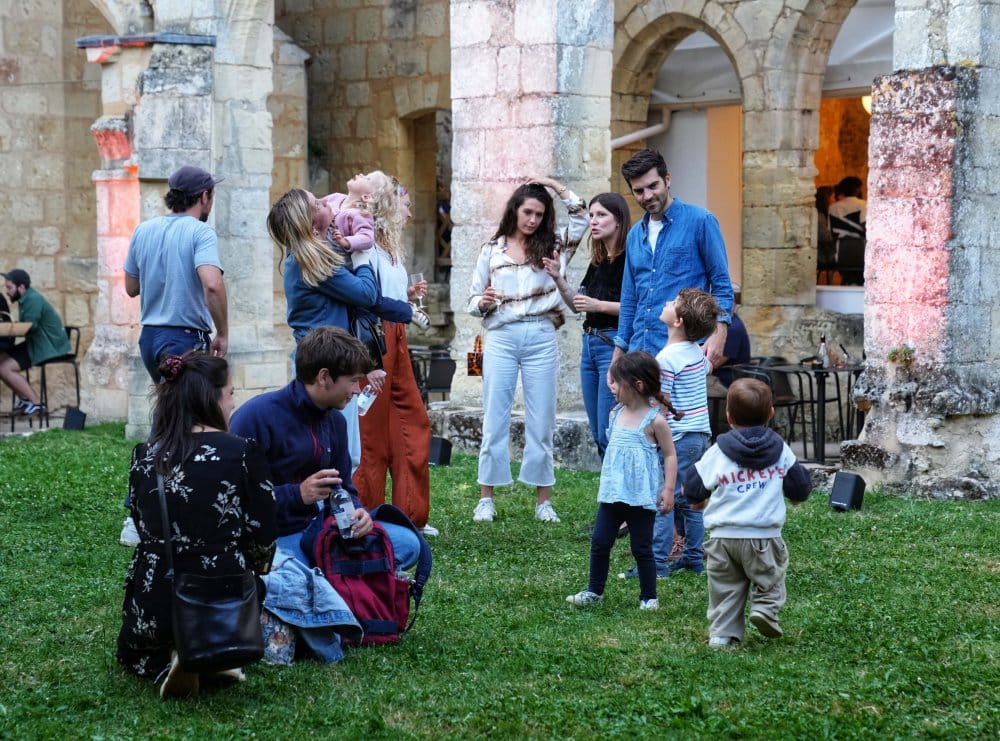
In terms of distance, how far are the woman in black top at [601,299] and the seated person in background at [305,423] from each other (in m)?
2.38

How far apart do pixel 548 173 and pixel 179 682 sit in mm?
5702

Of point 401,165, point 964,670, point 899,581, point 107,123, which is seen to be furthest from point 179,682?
point 401,165

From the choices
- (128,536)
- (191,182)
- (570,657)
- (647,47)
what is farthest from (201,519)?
(647,47)

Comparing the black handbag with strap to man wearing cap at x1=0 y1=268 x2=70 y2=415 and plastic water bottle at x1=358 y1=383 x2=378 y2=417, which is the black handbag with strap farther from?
man wearing cap at x1=0 y1=268 x2=70 y2=415

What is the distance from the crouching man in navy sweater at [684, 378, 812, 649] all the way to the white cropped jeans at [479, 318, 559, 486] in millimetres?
2610

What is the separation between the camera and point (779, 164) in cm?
1277

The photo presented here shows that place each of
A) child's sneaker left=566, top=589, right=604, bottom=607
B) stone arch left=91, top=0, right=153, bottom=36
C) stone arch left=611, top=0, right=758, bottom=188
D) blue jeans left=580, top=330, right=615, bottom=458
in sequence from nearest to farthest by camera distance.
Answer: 1. child's sneaker left=566, top=589, right=604, bottom=607
2. blue jeans left=580, top=330, right=615, bottom=458
3. stone arch left=91, top=0, right=153, bottom=36
4. stone arch left=611, top=0, right=758, bottom=188

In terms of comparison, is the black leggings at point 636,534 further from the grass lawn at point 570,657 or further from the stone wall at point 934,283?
the stone wall at point 934,283

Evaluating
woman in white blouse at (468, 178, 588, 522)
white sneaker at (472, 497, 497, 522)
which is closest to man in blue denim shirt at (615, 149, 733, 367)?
woman in white blouse at (468, 178, 588, 522)

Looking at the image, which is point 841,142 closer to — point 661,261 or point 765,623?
point 661,261

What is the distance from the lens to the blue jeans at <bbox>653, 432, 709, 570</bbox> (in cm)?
640

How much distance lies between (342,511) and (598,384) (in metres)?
2.68

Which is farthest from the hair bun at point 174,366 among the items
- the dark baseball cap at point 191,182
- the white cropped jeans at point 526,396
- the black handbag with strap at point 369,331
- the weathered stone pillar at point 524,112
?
the weathered stone pillar at point 524,112

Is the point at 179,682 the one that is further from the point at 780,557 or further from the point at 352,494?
the point at 780,557
